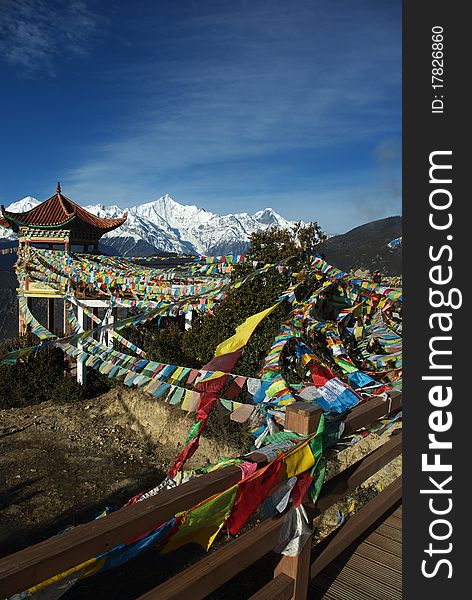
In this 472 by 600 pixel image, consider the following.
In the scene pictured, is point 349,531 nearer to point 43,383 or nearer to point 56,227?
point 43,383

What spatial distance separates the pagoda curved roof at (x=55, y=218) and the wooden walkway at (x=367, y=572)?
19.9 metres

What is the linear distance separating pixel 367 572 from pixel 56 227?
67.2 feet

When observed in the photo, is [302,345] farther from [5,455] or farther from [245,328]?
[5,455]

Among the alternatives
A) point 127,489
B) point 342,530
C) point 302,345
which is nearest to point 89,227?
point 127,489

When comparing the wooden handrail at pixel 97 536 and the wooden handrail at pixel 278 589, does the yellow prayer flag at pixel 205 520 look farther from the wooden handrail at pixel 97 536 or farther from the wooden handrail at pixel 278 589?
the wooden handrail at pixel 278 589

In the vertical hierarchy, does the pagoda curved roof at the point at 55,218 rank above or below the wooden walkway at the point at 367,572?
above

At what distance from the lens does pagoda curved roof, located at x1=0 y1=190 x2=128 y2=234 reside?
2119 cm

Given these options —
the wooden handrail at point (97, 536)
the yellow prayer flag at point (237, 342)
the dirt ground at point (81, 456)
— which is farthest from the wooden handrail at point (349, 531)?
the dirt ground at point (81, 456)

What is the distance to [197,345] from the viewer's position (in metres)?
13.0

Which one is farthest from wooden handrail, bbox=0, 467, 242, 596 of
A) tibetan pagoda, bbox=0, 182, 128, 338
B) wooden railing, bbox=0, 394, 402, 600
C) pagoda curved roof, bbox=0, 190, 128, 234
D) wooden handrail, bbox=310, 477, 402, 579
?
pagoda curved roof, bbox=0, 190, 128, 234

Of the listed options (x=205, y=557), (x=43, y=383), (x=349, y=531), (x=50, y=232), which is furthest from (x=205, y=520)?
Result: (x=50, y=232)

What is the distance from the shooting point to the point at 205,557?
97.3 inches

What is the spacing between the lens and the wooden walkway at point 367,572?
3311 mm

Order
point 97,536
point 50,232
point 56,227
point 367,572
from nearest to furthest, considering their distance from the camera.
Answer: point 97,536 → point 367,572 → point 56,227 → point 50,232
